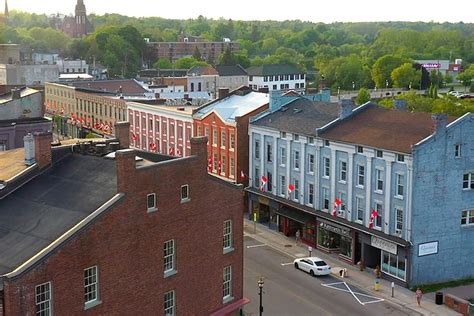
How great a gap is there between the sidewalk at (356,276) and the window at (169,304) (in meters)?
17.5

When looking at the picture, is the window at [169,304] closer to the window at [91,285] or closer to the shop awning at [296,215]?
the window at [91,285]

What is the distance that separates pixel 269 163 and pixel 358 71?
129239 millimetres

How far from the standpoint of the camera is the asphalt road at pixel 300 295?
4559 cm

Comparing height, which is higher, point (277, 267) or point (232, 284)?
point (232, 284)

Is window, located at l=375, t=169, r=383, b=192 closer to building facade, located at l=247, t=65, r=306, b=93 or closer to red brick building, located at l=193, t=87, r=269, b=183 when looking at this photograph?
red brick building, located at l=193, t=87, r=269, b=183

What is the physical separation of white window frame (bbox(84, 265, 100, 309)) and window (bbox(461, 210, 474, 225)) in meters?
30.1

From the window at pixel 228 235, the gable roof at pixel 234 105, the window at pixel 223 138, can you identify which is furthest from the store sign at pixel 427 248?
the window at pixel 223 138

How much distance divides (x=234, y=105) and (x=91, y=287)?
44.3 m

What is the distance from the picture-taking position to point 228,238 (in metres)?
39.0

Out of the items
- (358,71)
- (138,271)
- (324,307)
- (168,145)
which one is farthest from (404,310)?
(358,71)

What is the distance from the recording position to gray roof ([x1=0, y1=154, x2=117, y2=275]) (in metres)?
30.8

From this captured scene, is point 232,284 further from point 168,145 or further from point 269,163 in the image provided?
point 168,145

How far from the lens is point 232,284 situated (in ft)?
129

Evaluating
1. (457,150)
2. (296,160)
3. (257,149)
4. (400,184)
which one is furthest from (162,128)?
(457,150)
